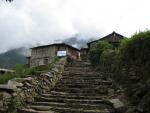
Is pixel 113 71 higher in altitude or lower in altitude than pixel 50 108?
higher

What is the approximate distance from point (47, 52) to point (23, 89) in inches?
1609

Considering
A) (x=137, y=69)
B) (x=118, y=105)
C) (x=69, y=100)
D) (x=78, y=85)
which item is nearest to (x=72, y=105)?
(x=69, y=100)

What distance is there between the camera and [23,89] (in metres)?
10.1

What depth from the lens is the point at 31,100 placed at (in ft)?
34.4

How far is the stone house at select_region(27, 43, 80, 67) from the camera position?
49031 mm

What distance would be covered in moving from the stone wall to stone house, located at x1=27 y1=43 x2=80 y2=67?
3566cm

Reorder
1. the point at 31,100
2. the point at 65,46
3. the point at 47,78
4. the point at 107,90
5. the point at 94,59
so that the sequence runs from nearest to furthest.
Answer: the point at 31,100 → the point at 107,90 → the point at 47,78 → the point at 94,59 → the point at 65,46

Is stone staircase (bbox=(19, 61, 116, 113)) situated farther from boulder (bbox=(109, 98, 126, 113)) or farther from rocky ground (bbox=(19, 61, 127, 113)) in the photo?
boulder (bbox=(109, 98, 126, 113))

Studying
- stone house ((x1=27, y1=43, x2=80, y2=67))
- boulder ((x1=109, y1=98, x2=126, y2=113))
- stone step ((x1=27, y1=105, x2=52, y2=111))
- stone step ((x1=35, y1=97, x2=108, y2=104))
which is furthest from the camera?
stone house ((x1=27, y1=43, x2=80, y2=67))

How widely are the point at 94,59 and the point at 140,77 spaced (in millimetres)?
10425

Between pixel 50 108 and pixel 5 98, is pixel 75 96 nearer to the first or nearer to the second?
pixel 50 108

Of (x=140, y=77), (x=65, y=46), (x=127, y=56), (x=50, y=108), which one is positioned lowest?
(x=50, y=108)

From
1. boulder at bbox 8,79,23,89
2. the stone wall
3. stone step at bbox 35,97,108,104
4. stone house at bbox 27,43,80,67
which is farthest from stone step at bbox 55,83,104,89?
stone house at bbox 27,43,80,67

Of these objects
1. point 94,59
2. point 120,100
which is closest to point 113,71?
point 120,100
